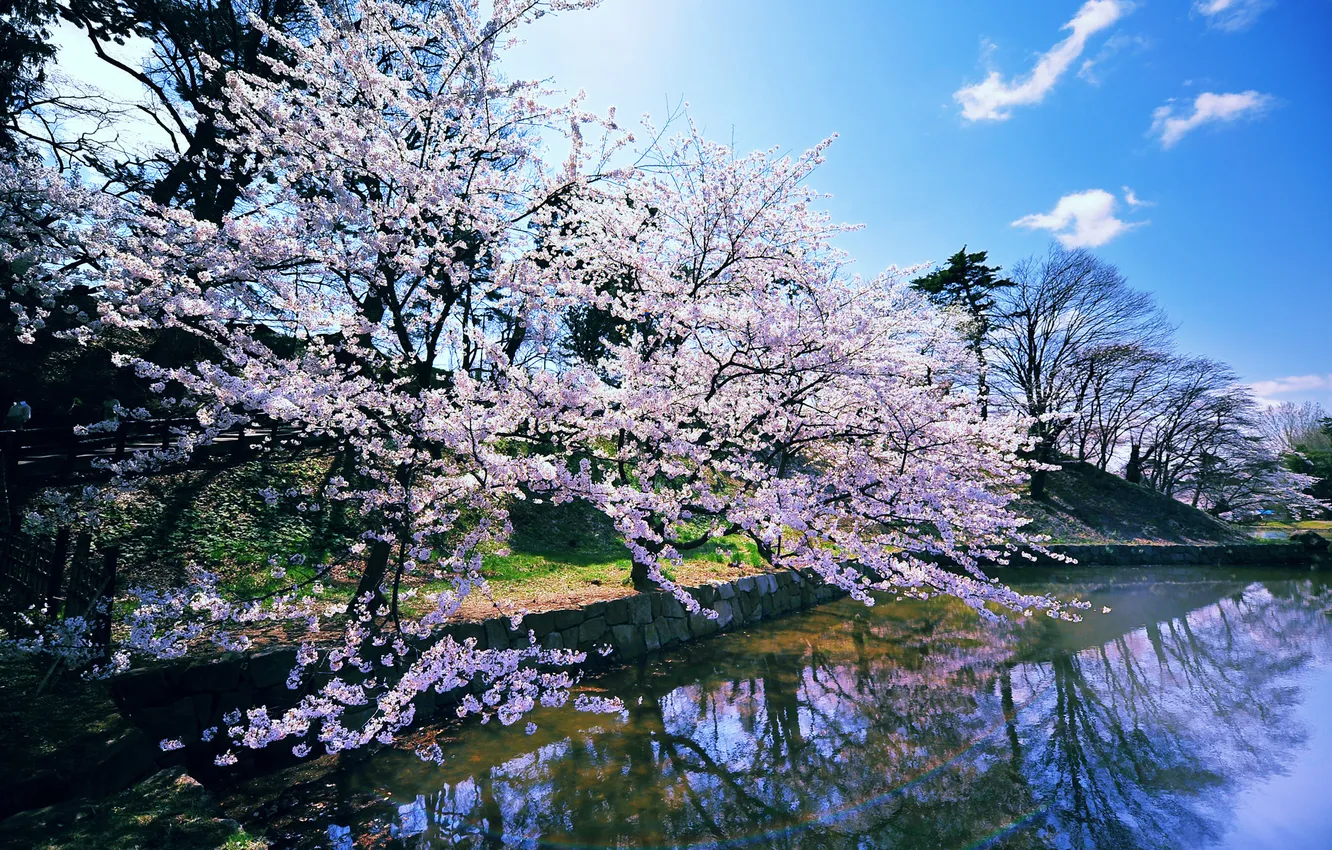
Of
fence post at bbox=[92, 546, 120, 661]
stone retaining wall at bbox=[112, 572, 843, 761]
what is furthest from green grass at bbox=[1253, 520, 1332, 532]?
fence post at bbox=[92, 546, 120, 661]

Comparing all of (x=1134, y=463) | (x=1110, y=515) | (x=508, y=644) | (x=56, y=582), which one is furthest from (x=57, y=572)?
(x=1134, y=463)

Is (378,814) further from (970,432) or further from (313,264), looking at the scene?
(970,432)

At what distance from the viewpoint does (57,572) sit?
4848 millimetres

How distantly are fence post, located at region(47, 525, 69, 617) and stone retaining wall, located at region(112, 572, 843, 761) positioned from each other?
41.9 inches

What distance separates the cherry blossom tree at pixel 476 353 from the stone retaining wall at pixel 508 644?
11.6 inches

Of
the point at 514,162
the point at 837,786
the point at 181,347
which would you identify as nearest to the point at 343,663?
the point at 837,786

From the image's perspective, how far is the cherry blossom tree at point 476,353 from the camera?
190 inches

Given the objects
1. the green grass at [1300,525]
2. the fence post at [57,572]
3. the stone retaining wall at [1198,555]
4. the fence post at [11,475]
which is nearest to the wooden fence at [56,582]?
the fence post at [57,572]

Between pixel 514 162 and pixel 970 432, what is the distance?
6236mm

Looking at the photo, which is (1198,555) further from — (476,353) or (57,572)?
(57,572)

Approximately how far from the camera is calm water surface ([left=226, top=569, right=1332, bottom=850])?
13.8 feet

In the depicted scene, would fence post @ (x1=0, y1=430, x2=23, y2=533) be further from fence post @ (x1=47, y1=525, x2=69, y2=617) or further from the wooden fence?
fence post @ (x1=47, y1=525, x2=69, y2=617)

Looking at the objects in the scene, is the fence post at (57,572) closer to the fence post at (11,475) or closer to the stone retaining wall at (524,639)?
the stone retaining wall at (524,639)

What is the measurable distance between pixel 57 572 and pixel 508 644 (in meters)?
3.90
